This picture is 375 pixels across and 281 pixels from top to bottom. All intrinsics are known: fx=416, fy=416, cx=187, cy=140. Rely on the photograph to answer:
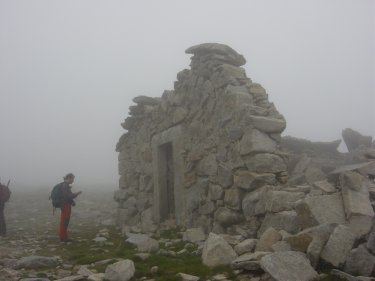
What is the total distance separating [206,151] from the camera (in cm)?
883

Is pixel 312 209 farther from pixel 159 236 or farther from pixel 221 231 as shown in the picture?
pixel 159 236

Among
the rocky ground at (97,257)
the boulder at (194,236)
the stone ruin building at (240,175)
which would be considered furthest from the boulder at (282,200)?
the boulder at (194,236)

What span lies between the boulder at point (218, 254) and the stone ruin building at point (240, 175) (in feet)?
0.20

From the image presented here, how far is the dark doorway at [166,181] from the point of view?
35.2 feet

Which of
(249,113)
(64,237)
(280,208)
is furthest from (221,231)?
(64,237)

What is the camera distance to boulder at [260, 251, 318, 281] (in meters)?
4.39

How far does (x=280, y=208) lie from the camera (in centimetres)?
627

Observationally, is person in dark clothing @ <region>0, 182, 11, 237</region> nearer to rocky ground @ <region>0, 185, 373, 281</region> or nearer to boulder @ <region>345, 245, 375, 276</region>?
rocky ground @ <region>0, 185, 373, 281</region>

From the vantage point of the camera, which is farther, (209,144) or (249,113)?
(209,144)

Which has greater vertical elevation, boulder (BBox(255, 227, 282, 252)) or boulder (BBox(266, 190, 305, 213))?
boulder (BBox(266, 190, 305, 213))

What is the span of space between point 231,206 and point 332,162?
2.24 meters

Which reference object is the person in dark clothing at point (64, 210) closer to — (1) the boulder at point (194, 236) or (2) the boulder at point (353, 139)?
(1) the boulder at point (194, 236)

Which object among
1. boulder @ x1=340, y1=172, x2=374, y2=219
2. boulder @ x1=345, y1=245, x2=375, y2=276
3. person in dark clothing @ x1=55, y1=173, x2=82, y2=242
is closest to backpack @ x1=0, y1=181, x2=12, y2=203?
person in dark clothing @ x1=55, y1=173, x2=82, y2=242

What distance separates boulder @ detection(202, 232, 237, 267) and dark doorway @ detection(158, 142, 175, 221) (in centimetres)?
488
